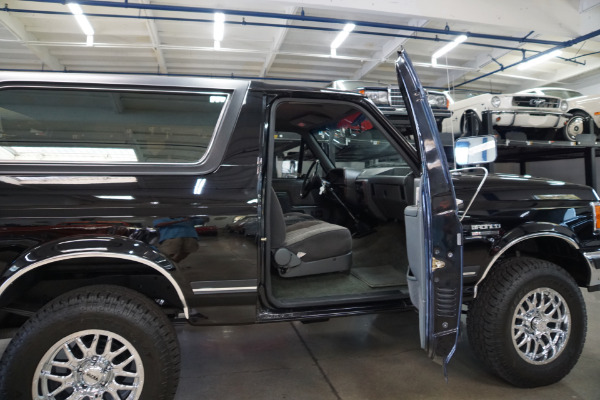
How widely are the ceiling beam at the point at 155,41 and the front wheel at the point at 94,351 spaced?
21.6 ft

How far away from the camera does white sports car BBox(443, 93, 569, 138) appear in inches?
233

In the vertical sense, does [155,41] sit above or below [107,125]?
above

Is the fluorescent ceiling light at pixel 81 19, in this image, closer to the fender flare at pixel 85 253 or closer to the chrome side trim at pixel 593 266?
the fender flare at pixel 85 253

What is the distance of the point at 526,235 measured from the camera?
2.35 meters

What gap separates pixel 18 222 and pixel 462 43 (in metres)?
9.63

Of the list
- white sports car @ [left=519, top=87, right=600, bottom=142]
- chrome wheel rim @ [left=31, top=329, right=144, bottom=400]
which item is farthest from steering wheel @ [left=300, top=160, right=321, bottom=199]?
white sports car @ [left=519, top=87, right=600, bottom=142]

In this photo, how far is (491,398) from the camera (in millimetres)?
2295

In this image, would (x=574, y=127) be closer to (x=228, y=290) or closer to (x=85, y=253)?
(x=228, y=290)

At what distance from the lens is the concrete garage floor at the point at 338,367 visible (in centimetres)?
238

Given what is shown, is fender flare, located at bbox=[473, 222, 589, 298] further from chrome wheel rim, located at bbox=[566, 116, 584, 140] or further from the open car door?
chrome wheel rim, located at bbox=[566, 116, 584, 140]

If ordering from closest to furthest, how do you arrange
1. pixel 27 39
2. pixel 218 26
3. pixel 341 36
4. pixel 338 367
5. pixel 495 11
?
1. pixel 338 367
2. pixel 495 11
3. pixel 218 26
4. pixel 27 39
5. pixel 341 36

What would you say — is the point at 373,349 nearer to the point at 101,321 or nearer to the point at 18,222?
the point at 101,321

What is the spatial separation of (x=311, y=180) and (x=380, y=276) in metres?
1.51

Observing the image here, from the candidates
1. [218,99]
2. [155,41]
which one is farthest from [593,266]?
[155,41]
